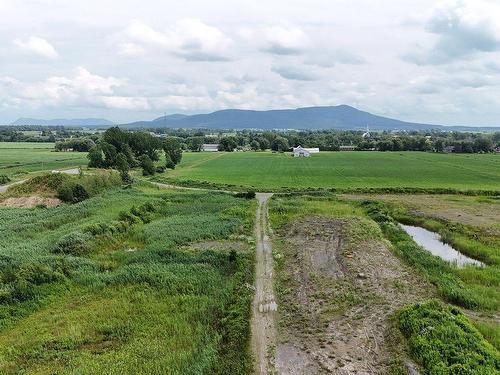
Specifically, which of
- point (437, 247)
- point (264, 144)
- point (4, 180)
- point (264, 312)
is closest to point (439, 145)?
point (264, 144)

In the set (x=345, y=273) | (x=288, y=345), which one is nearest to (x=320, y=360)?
(x=288, y=345)

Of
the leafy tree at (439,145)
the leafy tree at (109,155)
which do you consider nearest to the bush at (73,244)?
the leafy tree at (109,155)

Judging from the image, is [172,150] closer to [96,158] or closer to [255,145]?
[96,158]

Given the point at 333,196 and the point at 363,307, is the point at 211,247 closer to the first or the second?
the point at 363,307

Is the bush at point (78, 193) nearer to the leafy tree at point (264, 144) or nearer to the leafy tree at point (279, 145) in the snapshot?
the leafy tree at point (279, 145)

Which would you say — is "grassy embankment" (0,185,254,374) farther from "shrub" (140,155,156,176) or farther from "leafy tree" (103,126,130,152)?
"leafy tree" (103,126,130,152)
